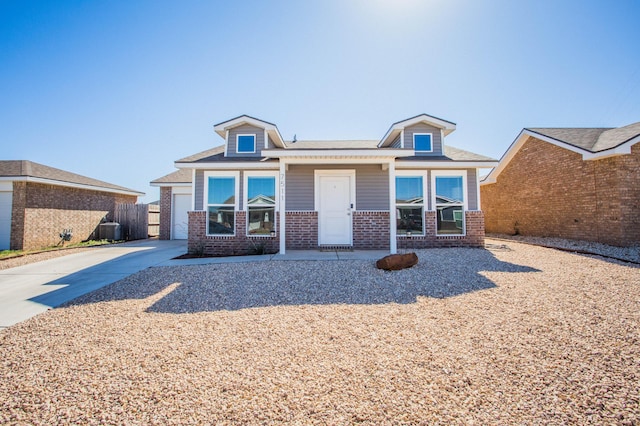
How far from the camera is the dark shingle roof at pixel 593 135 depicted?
377 inches

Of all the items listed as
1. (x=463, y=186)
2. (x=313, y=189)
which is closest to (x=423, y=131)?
(x=463, y=186)

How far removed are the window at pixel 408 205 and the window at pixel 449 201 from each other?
599mm

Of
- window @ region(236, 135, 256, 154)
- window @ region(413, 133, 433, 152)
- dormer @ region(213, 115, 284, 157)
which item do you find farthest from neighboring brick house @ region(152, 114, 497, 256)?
window @ region(413, 133, 433, 152)

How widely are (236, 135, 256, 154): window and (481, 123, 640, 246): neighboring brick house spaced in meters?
12.2

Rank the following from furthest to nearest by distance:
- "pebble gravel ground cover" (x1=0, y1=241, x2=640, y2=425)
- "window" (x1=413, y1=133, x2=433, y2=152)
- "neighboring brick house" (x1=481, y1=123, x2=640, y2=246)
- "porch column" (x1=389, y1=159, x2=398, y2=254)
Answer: "window" (x1=413, y1=133, x2=433, y2=152), "neighboring brick house" (x1=481, y1=123, x2=640, y2=246), "porch column" (x1=389, y1=159, x2=398, y2=254), "pebble gravel ground cover" (x1=0, y1=241, x2=640, y2=425)

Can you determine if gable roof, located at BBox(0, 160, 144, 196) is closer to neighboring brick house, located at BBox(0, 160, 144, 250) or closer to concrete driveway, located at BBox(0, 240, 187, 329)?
neighboring brick house, located at BBox(0, 160, 144, 250)

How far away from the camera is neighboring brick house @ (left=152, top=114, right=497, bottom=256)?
8.70 m

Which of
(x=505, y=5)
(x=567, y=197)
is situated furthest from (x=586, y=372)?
(x=567, y=197)

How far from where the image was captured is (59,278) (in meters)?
5.86

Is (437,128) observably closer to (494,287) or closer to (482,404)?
(494,287)

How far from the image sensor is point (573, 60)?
1028 centimetres

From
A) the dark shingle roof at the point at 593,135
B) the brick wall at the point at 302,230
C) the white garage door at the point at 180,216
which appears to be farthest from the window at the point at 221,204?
the dark shingle roof at the point at 593,135

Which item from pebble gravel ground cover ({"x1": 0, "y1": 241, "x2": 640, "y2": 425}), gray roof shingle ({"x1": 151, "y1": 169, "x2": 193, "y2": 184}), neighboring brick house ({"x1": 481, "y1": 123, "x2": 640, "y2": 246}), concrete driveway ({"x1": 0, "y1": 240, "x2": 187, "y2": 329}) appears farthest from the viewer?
gray roof shingle ({"x1": 151, "y1": 169, "x2": 193, "y2": 184})

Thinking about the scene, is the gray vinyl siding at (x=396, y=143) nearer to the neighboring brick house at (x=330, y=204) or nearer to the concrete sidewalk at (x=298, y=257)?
the neighboring brick house at (x=330, y=204)
